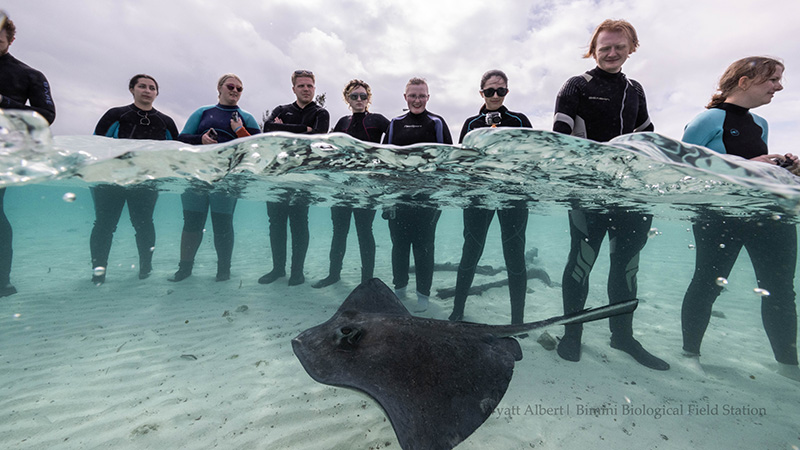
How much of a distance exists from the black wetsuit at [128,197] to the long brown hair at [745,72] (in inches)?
426

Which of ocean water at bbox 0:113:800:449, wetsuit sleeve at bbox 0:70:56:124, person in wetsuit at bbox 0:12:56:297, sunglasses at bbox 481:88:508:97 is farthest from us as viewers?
sunglasses at bbox 481:88:508:97

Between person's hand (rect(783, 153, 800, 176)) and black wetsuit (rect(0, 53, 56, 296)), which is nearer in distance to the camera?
person's hand (rect(783, 153, 800, 176))

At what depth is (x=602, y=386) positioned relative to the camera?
4.43 m

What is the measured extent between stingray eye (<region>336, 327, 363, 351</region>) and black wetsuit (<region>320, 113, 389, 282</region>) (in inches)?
201

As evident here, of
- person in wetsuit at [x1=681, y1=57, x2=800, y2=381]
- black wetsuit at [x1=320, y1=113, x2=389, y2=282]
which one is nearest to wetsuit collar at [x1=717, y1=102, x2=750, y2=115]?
person in wetsuit at [x1=681, y1=57, x2=800, y2=381]

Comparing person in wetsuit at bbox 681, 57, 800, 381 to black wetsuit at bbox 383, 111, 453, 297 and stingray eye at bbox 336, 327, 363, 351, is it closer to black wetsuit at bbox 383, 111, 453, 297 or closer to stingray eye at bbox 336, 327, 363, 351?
black wetsuit at bbox 383, 111, 453, 297

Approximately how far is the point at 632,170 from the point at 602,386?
3.80 m

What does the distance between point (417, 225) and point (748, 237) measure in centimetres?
584

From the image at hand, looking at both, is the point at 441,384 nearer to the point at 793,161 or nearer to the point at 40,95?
the point at 793,161

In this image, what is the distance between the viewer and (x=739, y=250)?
4777 mm

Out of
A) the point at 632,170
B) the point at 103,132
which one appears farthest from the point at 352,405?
the point at 103,132

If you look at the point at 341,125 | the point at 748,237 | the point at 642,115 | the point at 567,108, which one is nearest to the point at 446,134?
the point at 567,108

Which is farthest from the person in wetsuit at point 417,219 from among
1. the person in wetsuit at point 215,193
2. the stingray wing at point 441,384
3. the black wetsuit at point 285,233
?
the stingray wing at point 441,384

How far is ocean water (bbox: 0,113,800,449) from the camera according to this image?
335cm
